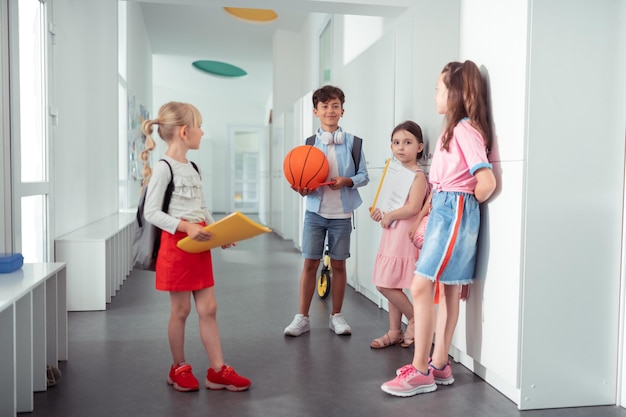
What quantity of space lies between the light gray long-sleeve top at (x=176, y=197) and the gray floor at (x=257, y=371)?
0.70 metres

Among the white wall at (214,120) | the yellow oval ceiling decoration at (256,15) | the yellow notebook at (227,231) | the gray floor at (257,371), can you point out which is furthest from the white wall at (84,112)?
the white wall at (214,120)

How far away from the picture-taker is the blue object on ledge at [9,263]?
7.43ft

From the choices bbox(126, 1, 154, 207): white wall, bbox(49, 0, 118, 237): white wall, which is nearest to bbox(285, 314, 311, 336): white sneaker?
bbox(49, 0, 118, 237): white wall

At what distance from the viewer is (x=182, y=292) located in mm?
2336

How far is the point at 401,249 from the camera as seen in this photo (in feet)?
9.71

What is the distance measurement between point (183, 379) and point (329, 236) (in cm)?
116

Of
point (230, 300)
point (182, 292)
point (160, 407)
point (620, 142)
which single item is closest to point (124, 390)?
point (160, 407)

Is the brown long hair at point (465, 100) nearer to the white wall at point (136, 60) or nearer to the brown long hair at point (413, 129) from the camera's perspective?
the brown long hair at point (413, 129)

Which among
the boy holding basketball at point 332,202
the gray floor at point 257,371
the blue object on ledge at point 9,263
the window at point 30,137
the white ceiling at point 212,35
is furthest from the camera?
the white ceiling at point 212,35

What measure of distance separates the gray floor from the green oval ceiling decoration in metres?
9.28

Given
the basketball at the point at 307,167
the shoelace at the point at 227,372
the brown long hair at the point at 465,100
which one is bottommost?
the shoelace at the point at 227,372

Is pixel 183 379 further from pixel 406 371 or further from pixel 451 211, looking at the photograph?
pixel 451 211

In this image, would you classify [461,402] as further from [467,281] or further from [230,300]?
[230,300]

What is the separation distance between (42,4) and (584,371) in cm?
357
